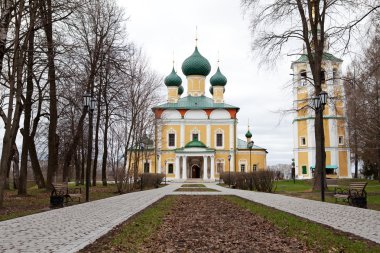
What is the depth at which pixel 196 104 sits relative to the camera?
2232 inches

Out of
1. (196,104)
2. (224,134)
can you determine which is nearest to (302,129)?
(224,134)

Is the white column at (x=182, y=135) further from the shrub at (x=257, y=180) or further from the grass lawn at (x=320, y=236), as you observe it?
the grass lawn at (x=320, y=236)

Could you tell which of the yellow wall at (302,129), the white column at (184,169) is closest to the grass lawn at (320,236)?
the yellow wall at (302,129)

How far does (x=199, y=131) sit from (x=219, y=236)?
48646 millimetres

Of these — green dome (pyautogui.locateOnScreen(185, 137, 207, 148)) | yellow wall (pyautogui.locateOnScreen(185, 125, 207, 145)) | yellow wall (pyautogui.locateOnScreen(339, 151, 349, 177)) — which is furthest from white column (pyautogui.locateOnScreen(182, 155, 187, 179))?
yellow wall (pyautogui.locateOnScreen(339, 151, 349, 177))

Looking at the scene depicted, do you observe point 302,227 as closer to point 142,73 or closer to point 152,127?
point 142,73

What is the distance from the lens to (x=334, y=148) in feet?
161

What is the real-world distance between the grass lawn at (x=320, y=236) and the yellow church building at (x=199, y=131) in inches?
1717

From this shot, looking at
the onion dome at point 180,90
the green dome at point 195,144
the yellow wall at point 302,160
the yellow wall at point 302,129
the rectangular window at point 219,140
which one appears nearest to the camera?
the yellow wall at point 302,160

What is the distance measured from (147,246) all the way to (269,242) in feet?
6.25

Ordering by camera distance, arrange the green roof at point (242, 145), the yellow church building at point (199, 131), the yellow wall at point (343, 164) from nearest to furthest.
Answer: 1. the yellow wall at point (343, 164)
2. the yellow church building at point (199, 131)
3. the green roof at point (242, 145)

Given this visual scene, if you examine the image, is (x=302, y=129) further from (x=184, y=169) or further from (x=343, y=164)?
(x=184, y=169)

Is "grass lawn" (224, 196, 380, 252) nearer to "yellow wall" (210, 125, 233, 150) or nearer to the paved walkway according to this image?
the paved walkway

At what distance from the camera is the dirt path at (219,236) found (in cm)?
623
